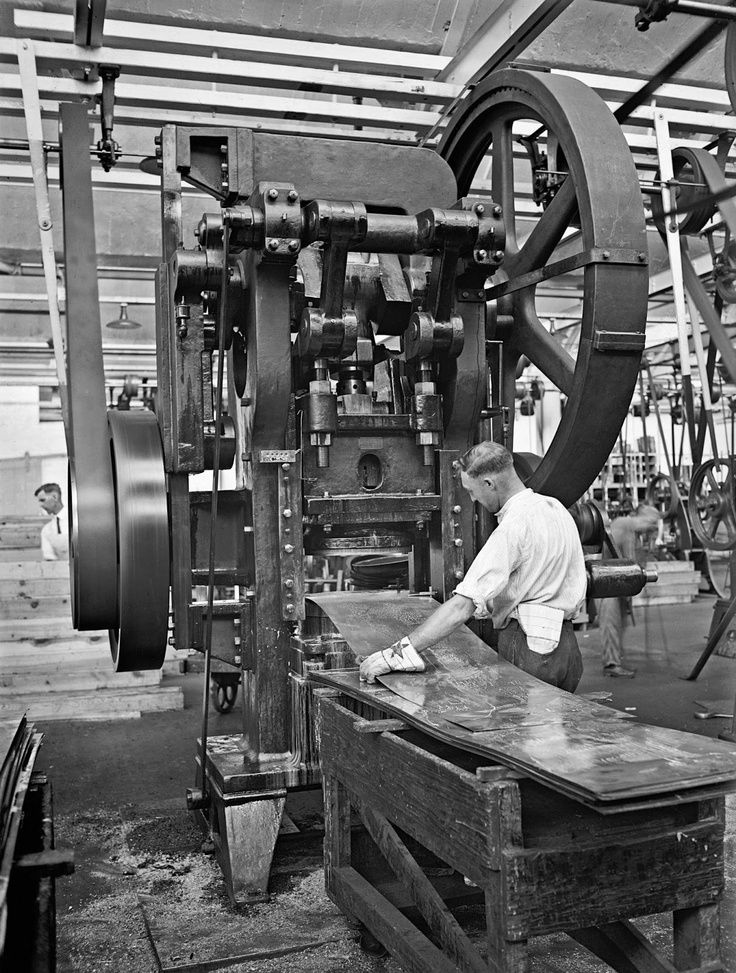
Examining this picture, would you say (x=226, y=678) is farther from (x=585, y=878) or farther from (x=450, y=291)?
(x=585, y=878)

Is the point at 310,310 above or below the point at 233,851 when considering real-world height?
above

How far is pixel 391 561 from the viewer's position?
4102 mm

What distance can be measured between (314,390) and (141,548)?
720 mm

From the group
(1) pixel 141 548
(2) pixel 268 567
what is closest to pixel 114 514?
(1) pixel 141 548

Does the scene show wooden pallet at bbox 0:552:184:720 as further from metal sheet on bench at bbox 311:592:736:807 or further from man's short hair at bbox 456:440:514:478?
man's short hair at bbox 456:440:514:478

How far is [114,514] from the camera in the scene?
2842mm

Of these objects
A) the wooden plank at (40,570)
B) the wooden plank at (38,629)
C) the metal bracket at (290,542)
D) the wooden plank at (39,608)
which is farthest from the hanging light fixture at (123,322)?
the metal bracket at (290,542)

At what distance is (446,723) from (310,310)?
141 centimetres

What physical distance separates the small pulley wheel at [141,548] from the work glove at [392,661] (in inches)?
29.9

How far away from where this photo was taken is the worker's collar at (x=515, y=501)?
8.60 ft

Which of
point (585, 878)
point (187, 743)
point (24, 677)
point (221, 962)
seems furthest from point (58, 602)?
point (585, 878)

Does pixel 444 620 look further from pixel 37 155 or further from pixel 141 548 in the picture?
pixel 37 155

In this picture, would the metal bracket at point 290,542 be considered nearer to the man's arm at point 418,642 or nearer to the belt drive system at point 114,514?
the belt drive system at point 114,514

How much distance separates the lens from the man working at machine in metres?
2.54
